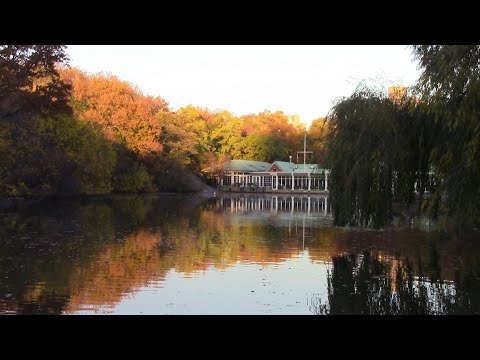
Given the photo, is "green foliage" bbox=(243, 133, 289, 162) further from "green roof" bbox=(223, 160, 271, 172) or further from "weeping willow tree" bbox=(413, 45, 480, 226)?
"weeping willow tree" bbox=(413, 45, 480, 226)

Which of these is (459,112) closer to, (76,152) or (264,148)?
(76,152)

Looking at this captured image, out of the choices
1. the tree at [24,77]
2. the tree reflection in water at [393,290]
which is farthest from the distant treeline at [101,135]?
the tree reflection in water at [393,290]

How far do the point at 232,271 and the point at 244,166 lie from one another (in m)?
56.5

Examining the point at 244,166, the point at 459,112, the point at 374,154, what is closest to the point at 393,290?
the point at 459,112

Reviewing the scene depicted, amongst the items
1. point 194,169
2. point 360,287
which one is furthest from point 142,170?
point 360,287

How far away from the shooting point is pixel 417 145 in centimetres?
1235

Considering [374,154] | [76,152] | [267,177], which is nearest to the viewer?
[374,154]

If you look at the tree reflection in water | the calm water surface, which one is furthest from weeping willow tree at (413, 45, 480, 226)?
the calm water surface

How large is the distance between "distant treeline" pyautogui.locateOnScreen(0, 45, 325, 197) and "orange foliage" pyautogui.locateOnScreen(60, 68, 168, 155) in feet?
0.28

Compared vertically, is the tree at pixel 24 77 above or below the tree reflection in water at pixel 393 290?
above

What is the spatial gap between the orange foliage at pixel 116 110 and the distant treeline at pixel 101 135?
85 millimetres

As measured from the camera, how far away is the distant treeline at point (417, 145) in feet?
28.8

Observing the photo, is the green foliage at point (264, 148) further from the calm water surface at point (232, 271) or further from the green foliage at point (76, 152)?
the calm water surface at point (232, 271)
